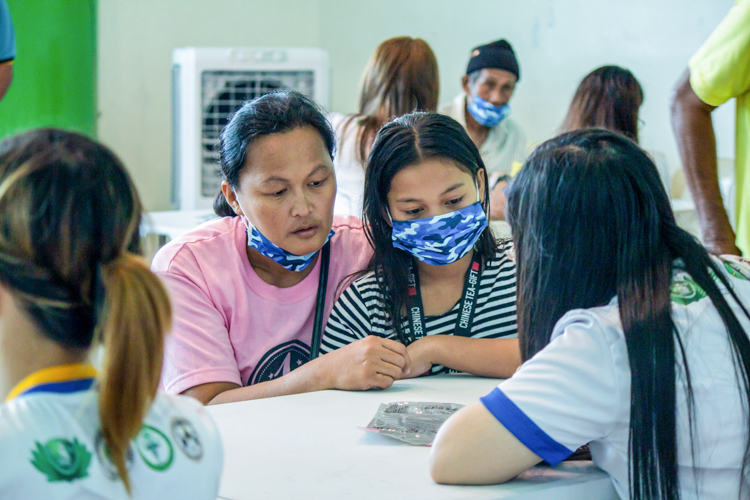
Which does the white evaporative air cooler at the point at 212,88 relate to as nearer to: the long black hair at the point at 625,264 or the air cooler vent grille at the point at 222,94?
the air cooler vent grille at the point at 222,94

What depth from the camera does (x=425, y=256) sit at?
4.40 ft

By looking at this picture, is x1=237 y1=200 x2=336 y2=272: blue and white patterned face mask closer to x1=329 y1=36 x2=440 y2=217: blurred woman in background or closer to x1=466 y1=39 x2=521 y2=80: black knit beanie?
x1=329 y1=36 x2=440 y2=217: blurred woman in background

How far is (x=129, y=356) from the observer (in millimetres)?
571

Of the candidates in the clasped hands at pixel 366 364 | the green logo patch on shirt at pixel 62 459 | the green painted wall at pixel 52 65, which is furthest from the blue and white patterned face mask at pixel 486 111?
the green logo patch on shirt at pixel 62 459

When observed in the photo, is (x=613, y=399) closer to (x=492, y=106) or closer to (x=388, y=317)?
(x=388, y=317)

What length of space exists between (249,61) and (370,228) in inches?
81.9

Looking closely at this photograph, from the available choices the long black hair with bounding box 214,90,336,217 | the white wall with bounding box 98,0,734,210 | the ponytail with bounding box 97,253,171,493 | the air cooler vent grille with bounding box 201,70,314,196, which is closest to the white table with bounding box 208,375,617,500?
the ponytail with bounding box 97,253,171,493

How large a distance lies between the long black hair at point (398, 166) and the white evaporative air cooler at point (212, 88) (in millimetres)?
1952

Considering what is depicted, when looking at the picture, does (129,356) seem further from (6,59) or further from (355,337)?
(6,59)

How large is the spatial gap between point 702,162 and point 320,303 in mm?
893

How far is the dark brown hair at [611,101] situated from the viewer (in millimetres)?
2496

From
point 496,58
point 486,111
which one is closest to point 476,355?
point 486,111

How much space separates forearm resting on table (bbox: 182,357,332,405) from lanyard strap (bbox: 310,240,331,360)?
0.46 ft

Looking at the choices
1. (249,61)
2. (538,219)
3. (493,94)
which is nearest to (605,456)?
(538,219)
